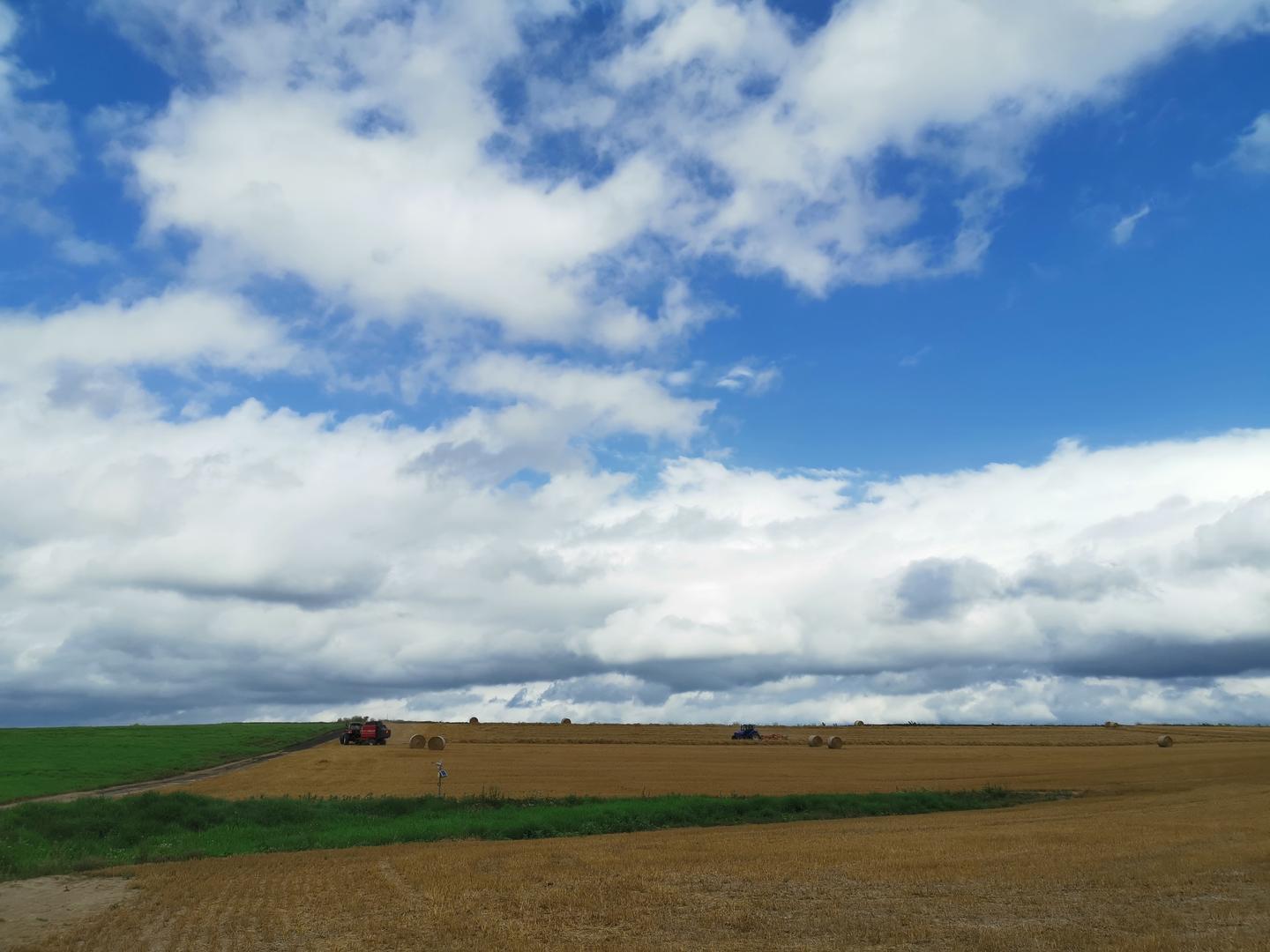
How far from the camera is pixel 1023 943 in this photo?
15.7 meters

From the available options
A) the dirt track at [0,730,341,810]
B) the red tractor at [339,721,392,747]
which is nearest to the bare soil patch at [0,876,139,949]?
the dirt track at [0,730,341,810]

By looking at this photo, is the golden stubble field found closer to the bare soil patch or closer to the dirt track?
the bare soil patch

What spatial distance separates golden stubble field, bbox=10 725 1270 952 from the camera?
55.6 feet

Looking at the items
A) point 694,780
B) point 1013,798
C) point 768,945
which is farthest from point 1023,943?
point 694,780

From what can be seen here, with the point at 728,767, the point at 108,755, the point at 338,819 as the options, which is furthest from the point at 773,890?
the point at 108,755

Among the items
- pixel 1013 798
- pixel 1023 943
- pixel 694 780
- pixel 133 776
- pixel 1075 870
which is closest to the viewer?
pixel 1023 943

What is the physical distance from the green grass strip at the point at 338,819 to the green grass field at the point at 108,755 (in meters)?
20.4

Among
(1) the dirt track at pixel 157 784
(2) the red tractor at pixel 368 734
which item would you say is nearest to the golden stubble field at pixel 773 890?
(1) the dirt track at pixel 157 784

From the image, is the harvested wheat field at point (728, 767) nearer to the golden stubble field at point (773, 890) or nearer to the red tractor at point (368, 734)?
the red tractor at point (368, 734)

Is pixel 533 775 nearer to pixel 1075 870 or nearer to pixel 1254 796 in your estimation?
pixel 1254 796

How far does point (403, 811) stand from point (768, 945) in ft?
→ 101

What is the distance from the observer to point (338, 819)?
4066cm

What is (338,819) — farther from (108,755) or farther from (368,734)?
(368,734)

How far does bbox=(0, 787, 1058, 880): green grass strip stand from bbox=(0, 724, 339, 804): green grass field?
2040 cm
